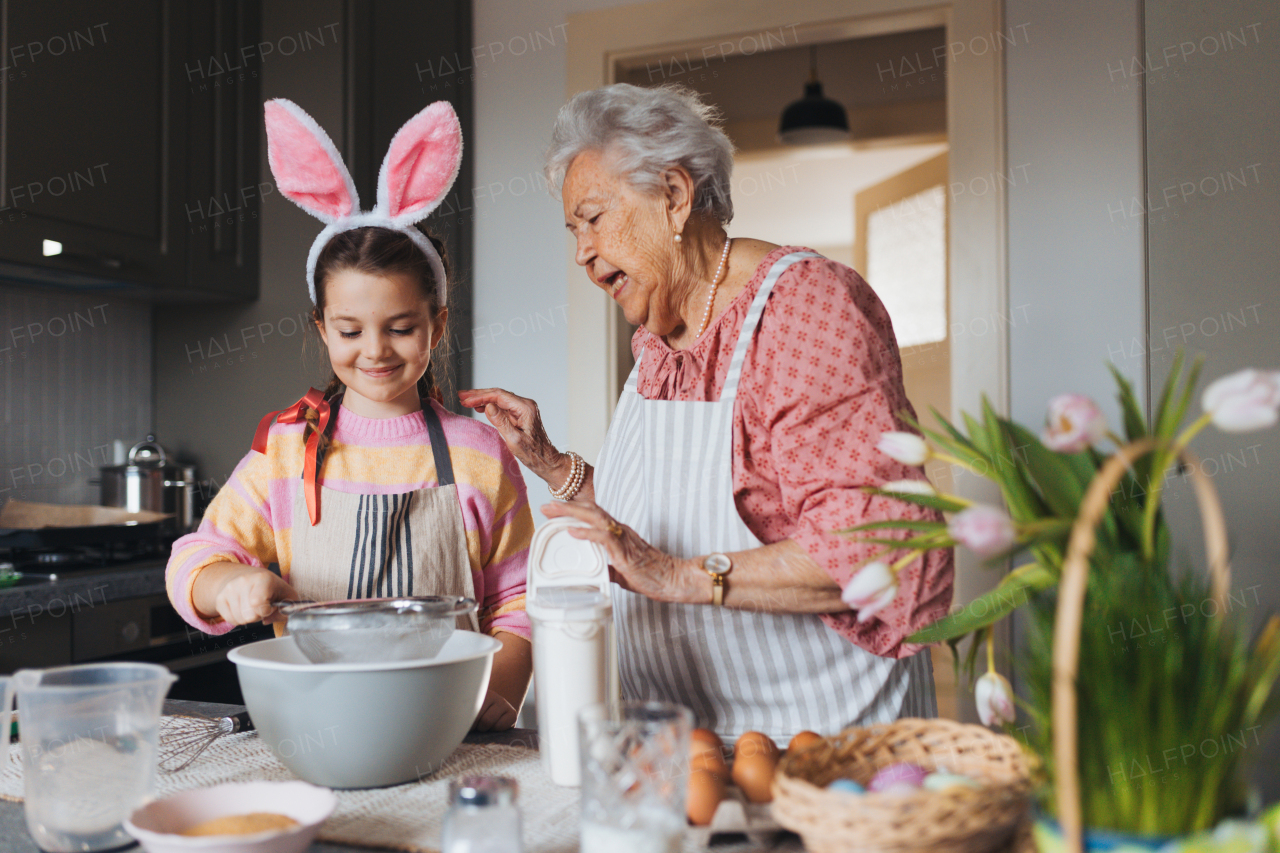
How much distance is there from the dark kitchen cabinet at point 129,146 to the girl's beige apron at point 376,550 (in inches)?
44.6

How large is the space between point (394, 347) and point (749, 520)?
1.70 feet

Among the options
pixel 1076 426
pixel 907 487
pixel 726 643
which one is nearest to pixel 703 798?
pixel 907 487

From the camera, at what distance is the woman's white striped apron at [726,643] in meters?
1.21

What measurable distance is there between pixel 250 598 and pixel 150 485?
163 centimetres

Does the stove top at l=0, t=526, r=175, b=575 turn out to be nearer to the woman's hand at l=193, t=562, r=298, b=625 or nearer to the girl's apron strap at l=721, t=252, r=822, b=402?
the woman's hand at l=193, t=562, r=298, b=625

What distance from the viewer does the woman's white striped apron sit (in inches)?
47.6

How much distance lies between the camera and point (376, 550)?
4.20ft

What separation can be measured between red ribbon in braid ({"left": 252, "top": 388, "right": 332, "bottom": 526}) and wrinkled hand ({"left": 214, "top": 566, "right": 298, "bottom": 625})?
259 mm

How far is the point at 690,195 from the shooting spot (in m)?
1.34

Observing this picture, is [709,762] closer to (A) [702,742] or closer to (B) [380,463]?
(A) [702,742]

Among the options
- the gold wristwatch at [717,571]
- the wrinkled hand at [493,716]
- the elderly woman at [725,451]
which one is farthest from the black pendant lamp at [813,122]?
the wrinkled hand at [493,716]

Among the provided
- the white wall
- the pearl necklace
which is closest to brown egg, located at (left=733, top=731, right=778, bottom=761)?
the pearl necklace

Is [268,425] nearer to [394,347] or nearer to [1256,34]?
[394,347]

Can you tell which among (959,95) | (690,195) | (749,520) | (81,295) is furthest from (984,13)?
(81,295)
